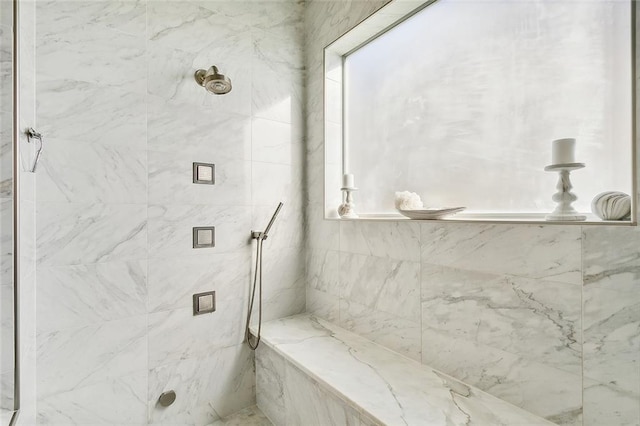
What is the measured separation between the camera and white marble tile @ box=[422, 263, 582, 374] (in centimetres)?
95

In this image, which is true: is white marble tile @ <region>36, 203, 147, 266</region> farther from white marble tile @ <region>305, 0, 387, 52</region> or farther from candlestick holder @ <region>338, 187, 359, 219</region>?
white marble tile @ <region>305, 0, 387, 52</region>

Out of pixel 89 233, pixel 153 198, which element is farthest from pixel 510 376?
pixel 89 233

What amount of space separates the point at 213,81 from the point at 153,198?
65 cm

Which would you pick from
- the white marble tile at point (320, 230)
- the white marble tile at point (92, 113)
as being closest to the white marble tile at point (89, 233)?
the white marble tile at point (92, 113)

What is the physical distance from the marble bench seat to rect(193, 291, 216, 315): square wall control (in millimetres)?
341

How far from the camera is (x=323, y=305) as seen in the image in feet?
6.30

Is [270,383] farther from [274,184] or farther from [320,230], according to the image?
[274,184]

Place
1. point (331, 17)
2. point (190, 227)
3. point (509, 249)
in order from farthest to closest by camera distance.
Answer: point (331, 17), point (190, 227), point (509, 249)

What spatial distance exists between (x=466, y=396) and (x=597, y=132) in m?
1.02

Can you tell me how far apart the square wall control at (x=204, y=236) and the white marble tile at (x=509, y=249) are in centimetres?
110

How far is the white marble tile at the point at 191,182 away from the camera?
151cm

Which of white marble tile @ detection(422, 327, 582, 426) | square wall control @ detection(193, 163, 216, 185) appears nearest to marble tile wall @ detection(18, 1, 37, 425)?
square wall control @ detection(193, 163, 216, 185)

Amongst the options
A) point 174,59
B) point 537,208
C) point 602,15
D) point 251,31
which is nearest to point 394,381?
point 537,208

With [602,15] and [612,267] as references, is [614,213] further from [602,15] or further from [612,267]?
[602,15]
